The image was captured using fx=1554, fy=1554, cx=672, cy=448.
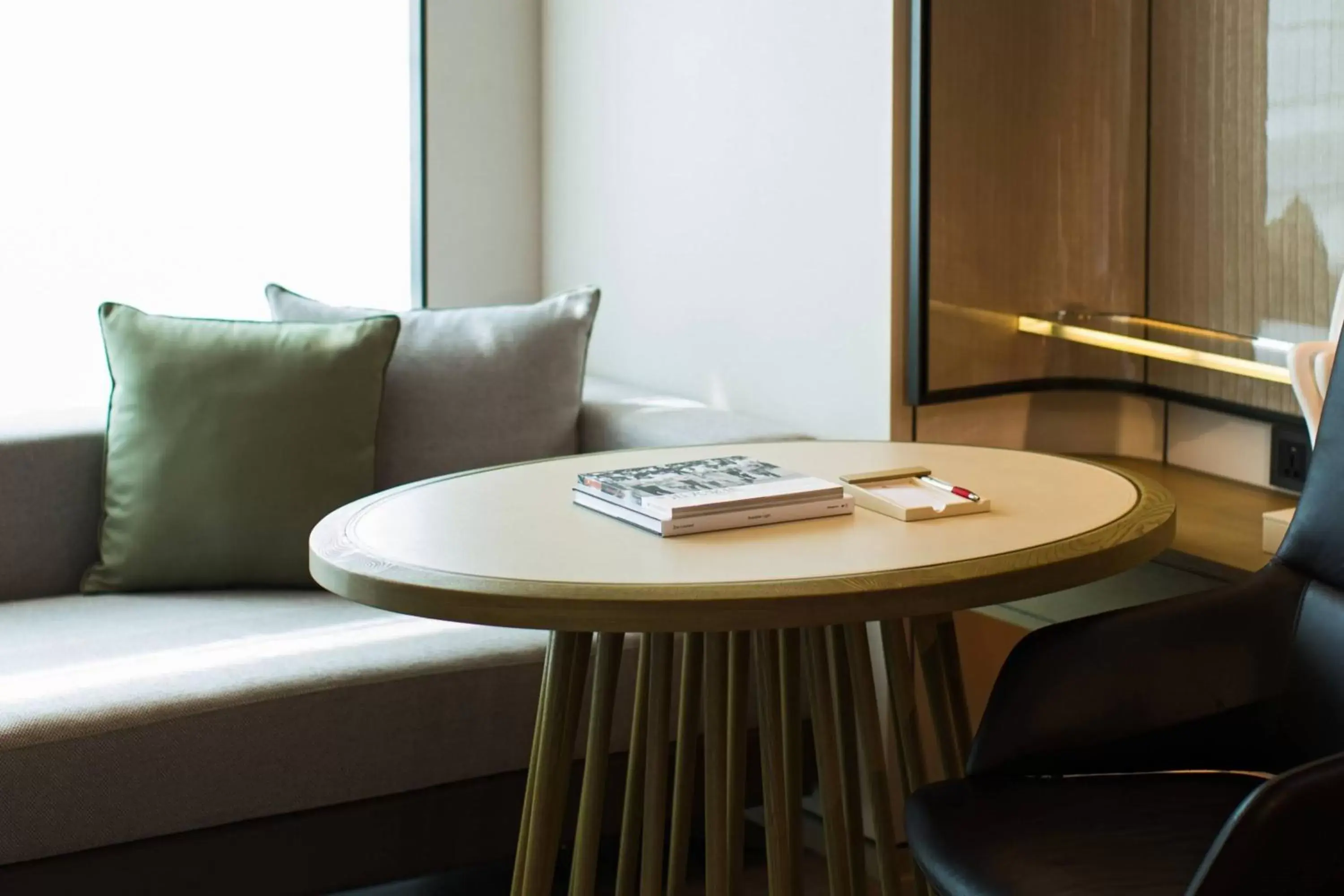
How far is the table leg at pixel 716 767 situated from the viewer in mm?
1575

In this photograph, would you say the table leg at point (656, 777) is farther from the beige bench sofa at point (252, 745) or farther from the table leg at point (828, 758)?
the beige bench sofa at point (252, 745)

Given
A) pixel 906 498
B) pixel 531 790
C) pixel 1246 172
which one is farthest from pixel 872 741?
pixel 1246 172

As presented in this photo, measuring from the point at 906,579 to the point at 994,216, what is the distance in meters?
1.24

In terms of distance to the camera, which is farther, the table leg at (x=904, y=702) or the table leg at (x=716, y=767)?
the table leg at (x=904, y=702)

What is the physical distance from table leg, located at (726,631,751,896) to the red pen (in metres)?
0.28

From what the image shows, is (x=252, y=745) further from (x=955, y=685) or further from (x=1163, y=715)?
(x=1163, y=715)

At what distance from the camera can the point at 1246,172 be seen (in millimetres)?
2324

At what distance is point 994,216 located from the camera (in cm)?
252

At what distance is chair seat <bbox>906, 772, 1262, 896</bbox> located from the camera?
53.2 inches

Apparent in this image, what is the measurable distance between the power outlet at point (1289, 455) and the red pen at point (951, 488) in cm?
72

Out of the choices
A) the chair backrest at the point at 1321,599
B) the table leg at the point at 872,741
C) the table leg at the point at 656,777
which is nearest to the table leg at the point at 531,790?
the table leg at the point at 656,777

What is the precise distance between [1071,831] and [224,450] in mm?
1561

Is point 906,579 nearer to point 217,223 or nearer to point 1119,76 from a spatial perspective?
point 1119,76

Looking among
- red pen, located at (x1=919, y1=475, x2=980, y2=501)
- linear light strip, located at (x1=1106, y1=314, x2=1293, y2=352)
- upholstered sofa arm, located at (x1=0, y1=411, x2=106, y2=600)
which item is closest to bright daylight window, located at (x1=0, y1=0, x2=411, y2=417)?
upholstered sofa arm, located at (x1=0, y1=411, x2=106, y2=600)
